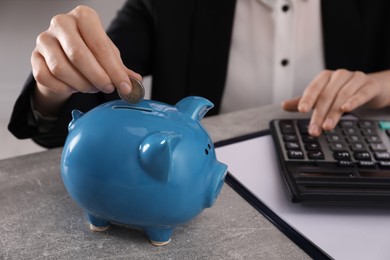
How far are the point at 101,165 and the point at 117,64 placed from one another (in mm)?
80

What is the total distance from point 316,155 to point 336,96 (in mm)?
122

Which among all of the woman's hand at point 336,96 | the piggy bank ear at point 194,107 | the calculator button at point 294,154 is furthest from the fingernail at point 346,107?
the piggy bank ear at point 194,107

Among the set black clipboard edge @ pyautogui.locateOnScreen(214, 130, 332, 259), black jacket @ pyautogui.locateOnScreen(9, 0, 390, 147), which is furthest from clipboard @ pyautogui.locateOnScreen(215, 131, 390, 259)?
black jacket @ pyautogui.locateOnScreen(9, 0, 390, 147)

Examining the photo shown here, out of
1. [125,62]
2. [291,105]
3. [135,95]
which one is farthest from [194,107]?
[125,62]

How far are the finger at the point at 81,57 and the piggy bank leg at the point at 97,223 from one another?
0.10 metres

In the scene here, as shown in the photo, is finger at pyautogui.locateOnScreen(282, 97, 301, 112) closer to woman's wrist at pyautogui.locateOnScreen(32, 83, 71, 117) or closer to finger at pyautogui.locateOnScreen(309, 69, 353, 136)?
finger at pyautogui.locateOnScreen(309, 69, 353, 136)

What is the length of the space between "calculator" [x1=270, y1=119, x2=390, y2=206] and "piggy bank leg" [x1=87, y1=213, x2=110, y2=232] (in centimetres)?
15

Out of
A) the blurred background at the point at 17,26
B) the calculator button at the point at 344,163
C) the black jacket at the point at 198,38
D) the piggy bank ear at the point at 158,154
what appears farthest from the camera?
the blurred background at the point at 17,26

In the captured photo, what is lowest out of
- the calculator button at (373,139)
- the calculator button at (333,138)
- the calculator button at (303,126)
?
the calculator button at (373,139)

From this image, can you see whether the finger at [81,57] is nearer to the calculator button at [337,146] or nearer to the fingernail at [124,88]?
the fingernail at [124,88]

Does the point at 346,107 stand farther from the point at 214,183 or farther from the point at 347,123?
the point at 214,183

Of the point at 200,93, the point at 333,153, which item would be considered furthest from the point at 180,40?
the point at 333,153

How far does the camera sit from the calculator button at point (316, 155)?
0.42 meters

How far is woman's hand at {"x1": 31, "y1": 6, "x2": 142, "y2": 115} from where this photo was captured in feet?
1.04
